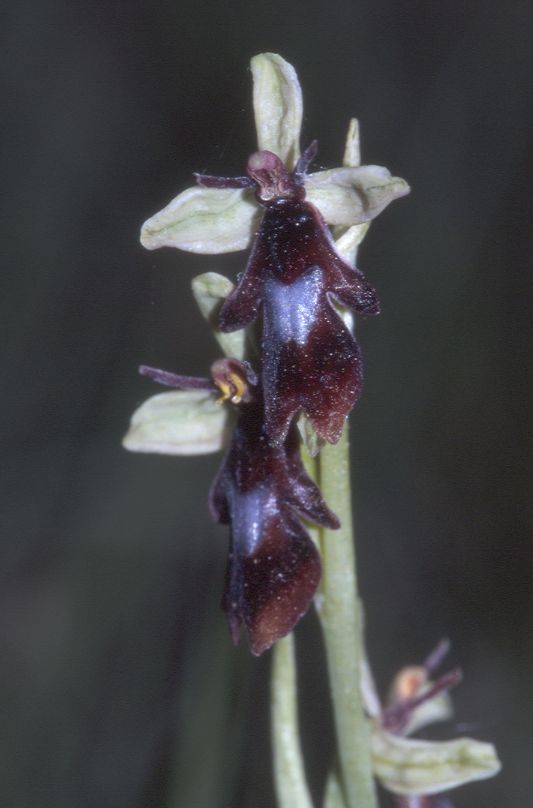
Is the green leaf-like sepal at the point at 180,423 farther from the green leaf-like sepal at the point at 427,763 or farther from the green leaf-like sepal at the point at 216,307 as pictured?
the green leaf-like sepal at the point at 427,763

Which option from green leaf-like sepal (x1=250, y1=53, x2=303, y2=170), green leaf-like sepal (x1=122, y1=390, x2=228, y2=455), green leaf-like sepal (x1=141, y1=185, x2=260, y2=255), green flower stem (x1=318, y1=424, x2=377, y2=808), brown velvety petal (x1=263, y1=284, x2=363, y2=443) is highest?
green leaf-like sepal (x1=250, y1=53, x2=303, y2=170)

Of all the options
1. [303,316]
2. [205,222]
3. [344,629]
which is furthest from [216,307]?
[344,629]

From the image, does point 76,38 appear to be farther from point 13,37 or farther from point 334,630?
point 334,630

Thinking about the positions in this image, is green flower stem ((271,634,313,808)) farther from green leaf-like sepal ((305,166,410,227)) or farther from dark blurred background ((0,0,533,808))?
dark blurred background ((0,0,533,808))

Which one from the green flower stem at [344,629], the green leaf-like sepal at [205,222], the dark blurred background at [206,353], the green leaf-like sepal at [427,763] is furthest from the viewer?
the dark blurred background at [206,353]

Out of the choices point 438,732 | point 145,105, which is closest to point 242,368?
point 438,732

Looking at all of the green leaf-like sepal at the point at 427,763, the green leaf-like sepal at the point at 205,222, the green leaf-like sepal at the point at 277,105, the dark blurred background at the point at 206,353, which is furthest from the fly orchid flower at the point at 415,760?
the dark blurred background at the point at 206,353

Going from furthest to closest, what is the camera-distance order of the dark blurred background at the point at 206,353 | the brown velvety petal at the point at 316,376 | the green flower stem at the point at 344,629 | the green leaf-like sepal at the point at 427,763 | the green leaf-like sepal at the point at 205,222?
the dark blurred background at the point at 206,353 → the green leaf-like sepal at the point at 427,763 → the green flower stem at the point at 344,629 → the green leaf-like sepal at the point at 205,222 → the brown velvety petal at the point at 316,376

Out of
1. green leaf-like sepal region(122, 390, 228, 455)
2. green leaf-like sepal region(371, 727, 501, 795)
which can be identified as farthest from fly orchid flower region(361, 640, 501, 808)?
green leaf-like sepal region(122, 390, 228, 455)

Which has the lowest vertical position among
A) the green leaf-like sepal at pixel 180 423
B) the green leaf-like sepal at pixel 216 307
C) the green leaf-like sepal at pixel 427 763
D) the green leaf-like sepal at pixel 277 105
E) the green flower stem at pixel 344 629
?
the green leaf-like sepal at pixel 427 763
